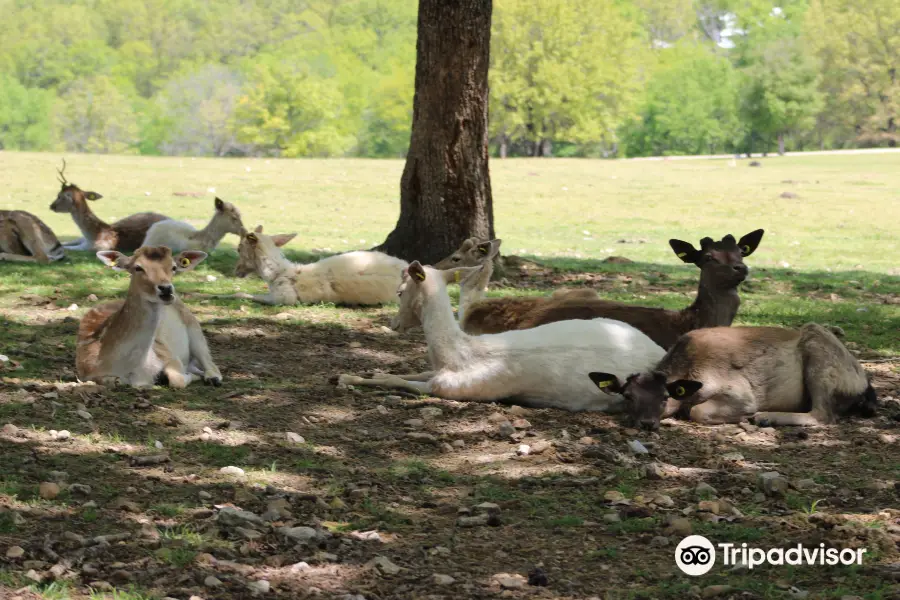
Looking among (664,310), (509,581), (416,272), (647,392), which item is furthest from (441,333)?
(509,581)

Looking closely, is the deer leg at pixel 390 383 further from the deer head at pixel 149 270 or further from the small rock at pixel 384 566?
the small rock at pixel 384 566

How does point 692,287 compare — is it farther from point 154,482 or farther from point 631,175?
point 631,175

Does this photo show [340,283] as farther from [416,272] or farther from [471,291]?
[416,272]

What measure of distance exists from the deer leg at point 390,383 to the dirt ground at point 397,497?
103mm

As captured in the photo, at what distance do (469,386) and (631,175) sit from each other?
127 ft

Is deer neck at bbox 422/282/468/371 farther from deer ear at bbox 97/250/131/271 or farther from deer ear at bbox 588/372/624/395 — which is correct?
deer ear at bbox 97/250/131/271

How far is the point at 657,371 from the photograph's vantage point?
6961 millimetres

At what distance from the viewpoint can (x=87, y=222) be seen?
15.7 m

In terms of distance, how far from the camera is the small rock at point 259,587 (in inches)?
167

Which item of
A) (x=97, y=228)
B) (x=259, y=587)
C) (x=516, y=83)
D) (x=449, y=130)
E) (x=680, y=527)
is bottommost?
(x=259, y=587)

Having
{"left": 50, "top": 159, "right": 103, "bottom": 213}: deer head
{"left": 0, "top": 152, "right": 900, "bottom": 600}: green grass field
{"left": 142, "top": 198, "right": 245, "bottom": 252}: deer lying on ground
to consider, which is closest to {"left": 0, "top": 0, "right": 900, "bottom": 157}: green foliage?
{"left": 50, "top": 159, "right": 103, "bottom": 213}: deer head

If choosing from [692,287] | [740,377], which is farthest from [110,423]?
[692,287]

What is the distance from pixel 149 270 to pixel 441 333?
2.11 meters

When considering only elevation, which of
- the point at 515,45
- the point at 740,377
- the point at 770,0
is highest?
the point at 770,0
